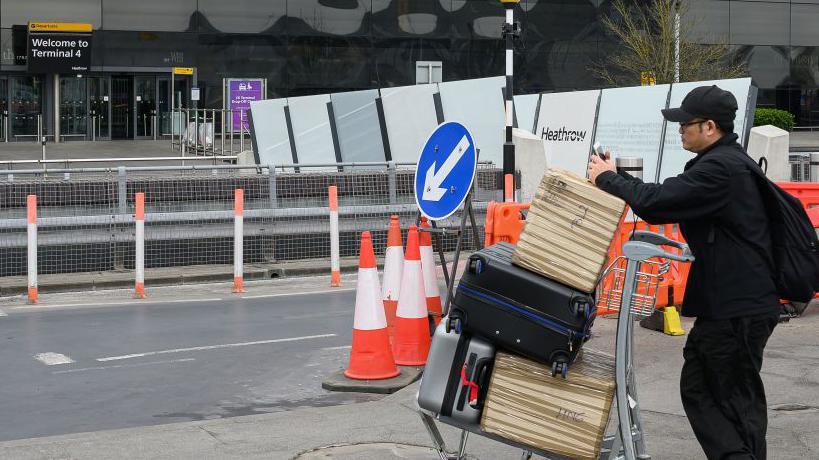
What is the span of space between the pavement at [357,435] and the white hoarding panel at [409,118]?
14.7m

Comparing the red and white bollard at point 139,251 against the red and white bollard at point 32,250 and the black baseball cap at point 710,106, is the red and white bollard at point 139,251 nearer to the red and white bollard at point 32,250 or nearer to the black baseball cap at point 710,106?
the red and white bollard at point 32,250

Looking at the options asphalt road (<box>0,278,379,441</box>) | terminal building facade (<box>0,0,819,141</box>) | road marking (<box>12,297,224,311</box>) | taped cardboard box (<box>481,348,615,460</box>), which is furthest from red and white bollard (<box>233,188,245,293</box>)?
terminal building facade (<box>0,0,819,141</box>)

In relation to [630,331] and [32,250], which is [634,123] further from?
[630,331]

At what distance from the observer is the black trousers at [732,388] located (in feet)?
16.2

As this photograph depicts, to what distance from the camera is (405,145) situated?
22.9 meters

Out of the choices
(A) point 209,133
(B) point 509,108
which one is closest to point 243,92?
(A) point 209,133

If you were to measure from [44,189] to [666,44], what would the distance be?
29.5 m

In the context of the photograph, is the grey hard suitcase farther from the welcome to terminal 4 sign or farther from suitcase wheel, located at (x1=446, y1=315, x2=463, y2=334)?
the welcome to terminal 4 sign

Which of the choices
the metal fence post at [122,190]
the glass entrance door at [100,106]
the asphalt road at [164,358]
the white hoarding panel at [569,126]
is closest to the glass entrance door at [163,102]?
the glass entrance door at [100,106]

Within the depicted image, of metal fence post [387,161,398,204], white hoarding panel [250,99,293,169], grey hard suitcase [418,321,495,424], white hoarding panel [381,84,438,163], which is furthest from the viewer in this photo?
white hoarding panel [250,99,293,169]

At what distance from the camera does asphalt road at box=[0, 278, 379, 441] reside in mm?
7887

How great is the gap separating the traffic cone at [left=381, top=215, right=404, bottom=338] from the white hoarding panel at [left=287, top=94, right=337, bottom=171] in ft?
51.0

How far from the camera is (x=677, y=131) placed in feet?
63.2

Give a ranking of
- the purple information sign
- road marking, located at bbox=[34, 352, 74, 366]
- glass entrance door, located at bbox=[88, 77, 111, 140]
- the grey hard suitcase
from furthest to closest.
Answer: glass entrance door, located at bbox=[88, 77, 111, 140], the purple information sign, road marking, located at bbox=[34, 352, 74, 366], the grey hard suitcase
